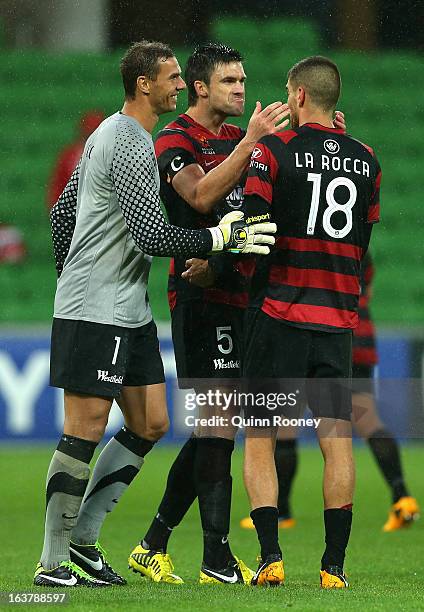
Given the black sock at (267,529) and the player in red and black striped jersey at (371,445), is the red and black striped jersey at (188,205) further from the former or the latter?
the player in red and black striped jersey at (371,445)

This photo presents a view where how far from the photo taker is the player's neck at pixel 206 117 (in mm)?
5129

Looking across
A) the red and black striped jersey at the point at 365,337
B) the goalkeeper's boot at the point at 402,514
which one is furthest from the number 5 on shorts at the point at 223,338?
the goalkeeper's boot at the point at 402,514

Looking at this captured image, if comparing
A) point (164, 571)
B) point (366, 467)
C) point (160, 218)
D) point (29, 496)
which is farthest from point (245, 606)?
point (366, 467)

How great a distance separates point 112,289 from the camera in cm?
459

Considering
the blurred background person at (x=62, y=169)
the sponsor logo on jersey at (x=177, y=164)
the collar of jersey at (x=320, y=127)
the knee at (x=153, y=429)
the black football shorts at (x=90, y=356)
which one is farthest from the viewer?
the blurred background person at (x=62, y=169)

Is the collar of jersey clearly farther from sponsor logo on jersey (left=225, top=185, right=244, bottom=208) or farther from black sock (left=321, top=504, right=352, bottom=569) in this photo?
black sock (left=321, top=504, right=352, bottom=569)

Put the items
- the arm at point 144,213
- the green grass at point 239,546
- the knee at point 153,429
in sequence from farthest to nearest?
the knee at point 153,429
the arm at point 144,213
the green grass at point 239,546

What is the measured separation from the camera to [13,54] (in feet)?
Answer: 22.1

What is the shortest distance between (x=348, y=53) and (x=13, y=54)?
1732mm

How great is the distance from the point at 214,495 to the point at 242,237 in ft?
3.32

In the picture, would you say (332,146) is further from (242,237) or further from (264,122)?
(242,237)

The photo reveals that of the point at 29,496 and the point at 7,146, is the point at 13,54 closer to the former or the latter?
the point at 7,146

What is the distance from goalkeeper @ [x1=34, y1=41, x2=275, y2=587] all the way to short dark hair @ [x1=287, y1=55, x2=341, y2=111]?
440mm

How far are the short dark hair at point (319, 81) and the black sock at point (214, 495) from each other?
1297mm
